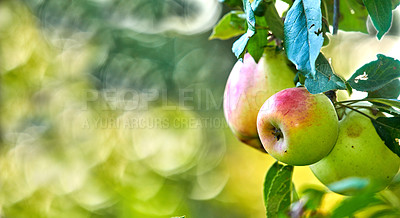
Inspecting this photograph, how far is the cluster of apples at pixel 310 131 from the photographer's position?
1.81 ft

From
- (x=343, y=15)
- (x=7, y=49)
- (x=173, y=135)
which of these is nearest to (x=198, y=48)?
(x=173, y=135)

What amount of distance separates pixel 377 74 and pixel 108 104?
3606 millimetres

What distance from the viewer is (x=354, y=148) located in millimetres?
602

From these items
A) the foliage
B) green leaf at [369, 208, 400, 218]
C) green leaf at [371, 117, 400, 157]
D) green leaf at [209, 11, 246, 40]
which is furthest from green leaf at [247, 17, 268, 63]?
green leaf at [369, 208, 400, 218]

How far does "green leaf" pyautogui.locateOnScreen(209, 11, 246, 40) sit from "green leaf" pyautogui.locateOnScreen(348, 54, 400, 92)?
26 cm

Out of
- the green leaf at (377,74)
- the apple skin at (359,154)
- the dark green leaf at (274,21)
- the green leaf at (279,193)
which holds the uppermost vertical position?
the dark green leaf at (274,21)

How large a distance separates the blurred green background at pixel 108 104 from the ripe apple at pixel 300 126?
106 inches

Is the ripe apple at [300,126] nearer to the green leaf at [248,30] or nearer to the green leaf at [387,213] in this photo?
the green leaf at [248,30]

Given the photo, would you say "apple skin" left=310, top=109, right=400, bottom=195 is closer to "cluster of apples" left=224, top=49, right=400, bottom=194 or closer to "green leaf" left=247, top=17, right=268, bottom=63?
"cluster of apples" left=224, top=49, right=400, bottom=194

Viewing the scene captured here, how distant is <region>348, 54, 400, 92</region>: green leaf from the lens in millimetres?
598

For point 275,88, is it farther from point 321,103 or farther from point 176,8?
point 176,8

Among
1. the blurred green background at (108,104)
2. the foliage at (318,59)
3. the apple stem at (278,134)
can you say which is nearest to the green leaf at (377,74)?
the foliage at (318,59)

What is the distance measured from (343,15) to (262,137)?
0.34 metres

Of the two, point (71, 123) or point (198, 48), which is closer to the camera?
point (198, 48)
